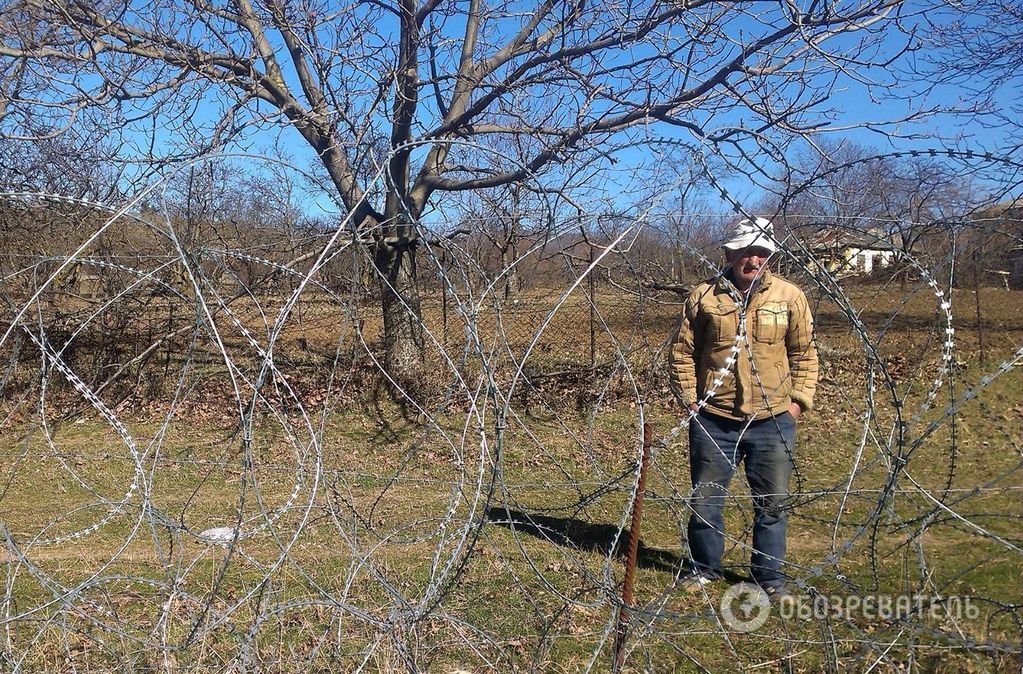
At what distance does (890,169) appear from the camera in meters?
3.39

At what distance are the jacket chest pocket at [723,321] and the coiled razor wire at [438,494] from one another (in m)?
0.18

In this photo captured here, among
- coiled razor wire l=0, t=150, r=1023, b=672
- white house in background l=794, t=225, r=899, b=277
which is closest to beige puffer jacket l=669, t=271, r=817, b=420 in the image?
coiled razor wire l=0, t=150, r=1023, b=672

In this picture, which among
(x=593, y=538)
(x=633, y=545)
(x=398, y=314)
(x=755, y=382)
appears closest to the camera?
(x=633, y=545)

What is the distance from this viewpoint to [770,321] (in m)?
3.48

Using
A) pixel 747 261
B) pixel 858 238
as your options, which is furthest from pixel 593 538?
pixel 858 238

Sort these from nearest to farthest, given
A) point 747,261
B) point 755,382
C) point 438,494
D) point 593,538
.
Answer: point 747,261
point 755,382
point 593,538
point 438,494

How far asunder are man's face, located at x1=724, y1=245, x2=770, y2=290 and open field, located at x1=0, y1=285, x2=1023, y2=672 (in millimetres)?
582

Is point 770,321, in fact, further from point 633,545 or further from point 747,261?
point 633,545

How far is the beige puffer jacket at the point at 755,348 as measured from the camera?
11.3ft

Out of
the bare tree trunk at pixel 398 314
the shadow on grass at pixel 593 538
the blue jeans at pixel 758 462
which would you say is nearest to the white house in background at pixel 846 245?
the blue jeans at pixel 758 462

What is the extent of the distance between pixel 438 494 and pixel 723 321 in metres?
2.87

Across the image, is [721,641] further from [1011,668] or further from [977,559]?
[977,559]

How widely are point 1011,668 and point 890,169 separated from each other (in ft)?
6.80

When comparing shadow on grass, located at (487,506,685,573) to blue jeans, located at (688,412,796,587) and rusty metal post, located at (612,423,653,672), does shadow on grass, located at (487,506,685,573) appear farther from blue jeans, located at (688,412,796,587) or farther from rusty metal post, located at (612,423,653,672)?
rusty metal post, located at (612,423,653,672)
